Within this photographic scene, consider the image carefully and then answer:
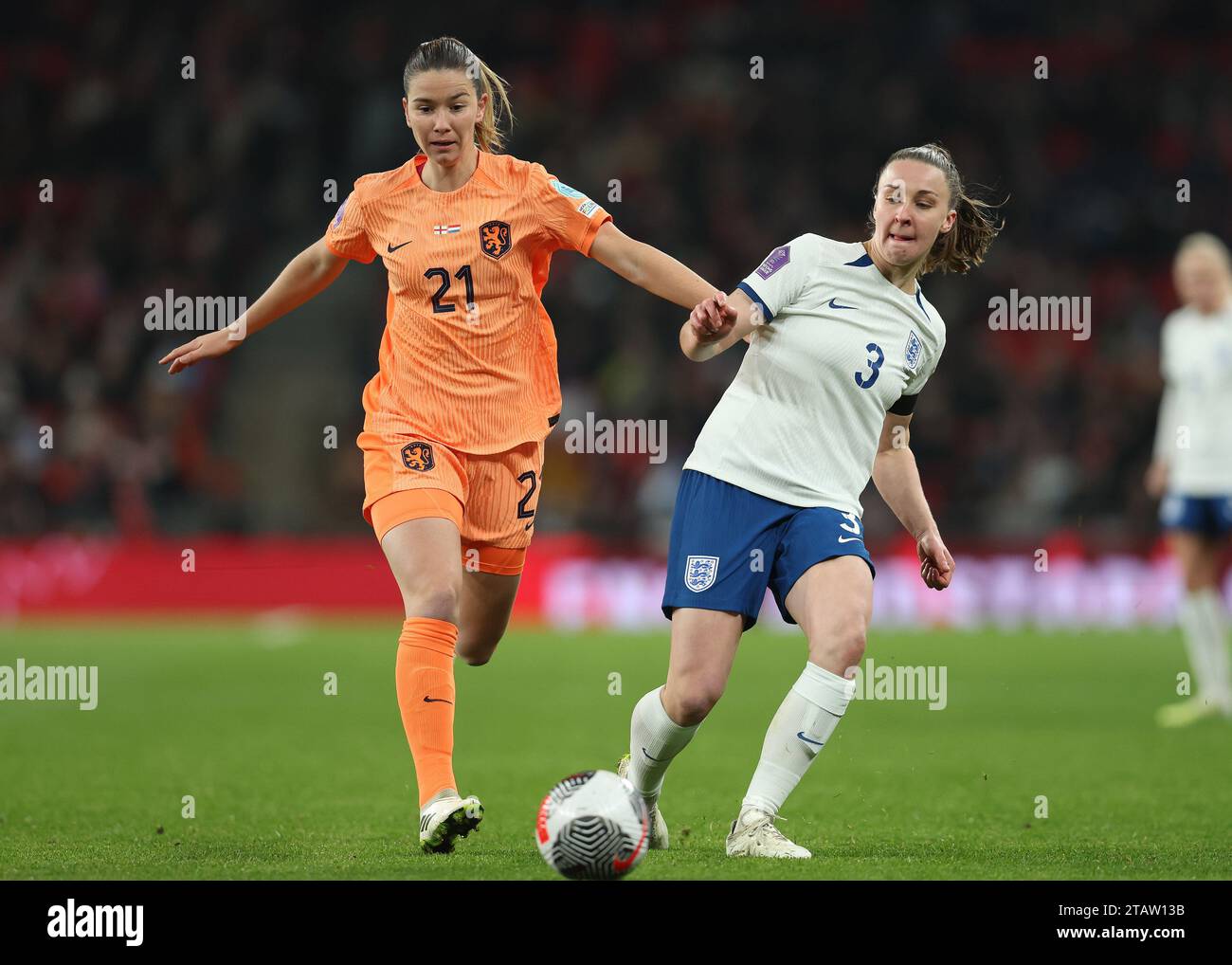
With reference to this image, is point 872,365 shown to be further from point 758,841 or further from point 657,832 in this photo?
point 657,832

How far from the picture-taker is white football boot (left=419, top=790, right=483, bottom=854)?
16.3 feet

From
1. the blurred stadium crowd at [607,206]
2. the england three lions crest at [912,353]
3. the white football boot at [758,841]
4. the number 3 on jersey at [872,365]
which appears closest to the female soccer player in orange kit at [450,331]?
the number 3 on jersey at [872,365]

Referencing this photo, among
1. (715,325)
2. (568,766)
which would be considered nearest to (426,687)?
(715,325)

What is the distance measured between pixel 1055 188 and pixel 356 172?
28.4 ft

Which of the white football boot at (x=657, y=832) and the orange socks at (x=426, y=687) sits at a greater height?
the orange socks at (x=426, y=687)

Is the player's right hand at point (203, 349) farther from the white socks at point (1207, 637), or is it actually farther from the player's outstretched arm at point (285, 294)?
the white socks at point (1207, 637)

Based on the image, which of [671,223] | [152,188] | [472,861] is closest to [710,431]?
[472,861]

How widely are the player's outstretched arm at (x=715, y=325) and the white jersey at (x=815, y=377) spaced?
91 mm

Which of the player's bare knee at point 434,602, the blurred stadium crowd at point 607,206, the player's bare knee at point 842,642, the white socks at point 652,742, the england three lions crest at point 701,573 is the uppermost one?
→ the blurred stadium crowd at point 607,206

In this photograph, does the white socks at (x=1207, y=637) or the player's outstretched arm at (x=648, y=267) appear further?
the white socks at (x=1207, y=637)

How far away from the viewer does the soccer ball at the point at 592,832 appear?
14.9ft

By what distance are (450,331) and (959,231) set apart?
173 cm

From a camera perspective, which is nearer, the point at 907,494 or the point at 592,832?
the point at 592,832

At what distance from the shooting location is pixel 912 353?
215 inches
